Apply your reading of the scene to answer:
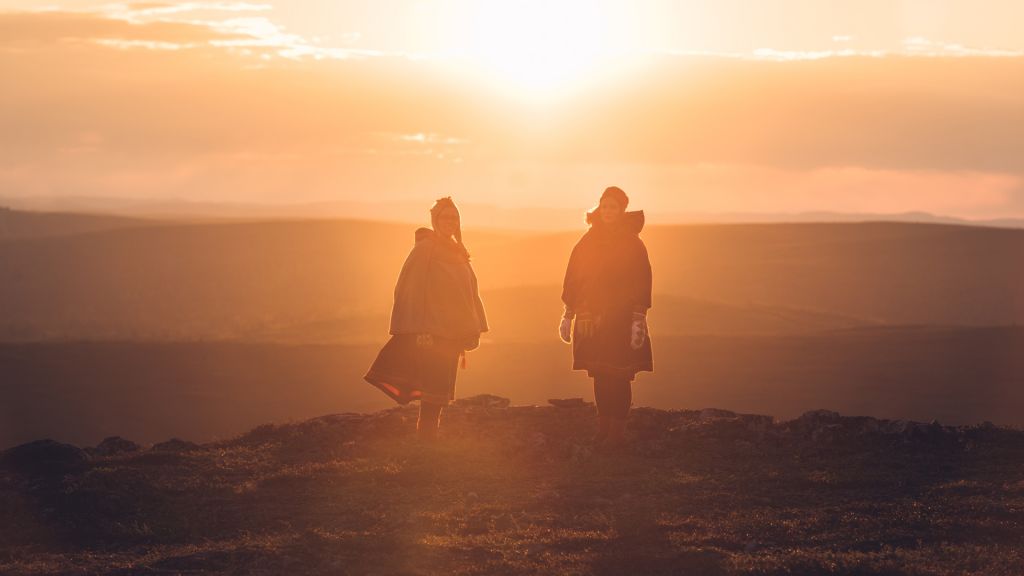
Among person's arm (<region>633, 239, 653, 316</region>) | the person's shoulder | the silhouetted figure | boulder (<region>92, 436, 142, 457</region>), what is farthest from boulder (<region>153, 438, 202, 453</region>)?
person's arm (<region>633, 239, 653, 316</region>)

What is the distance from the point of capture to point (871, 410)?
19969 mm

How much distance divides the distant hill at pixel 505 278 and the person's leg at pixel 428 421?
818 inches

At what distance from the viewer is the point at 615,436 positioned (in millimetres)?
11578

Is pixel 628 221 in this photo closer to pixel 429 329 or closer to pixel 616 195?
pixel 616 195

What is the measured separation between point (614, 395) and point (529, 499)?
85.0 inches

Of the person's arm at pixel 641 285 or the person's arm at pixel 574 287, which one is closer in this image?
the person's arm at pixel 641 285

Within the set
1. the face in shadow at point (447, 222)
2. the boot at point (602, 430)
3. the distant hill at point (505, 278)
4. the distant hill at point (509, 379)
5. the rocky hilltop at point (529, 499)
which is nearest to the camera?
the rocky hilltop at point (529, 499)

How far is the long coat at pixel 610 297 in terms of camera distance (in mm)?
11539

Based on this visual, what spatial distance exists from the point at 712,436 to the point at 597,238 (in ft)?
6.79

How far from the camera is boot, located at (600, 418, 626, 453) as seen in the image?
37.6ft

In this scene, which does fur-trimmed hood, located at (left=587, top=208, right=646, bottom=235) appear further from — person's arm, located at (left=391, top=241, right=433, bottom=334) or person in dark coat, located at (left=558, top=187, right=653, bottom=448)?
person's arm, located at (left=391, top=241, right=433, bottom=334)

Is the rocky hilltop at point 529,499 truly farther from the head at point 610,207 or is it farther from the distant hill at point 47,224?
the distant hill at point 47,224

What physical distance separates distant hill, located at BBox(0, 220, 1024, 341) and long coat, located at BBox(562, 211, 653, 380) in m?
20.7

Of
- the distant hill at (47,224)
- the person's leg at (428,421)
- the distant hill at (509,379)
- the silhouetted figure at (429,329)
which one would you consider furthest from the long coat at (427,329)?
the distant hill at (47,224)
